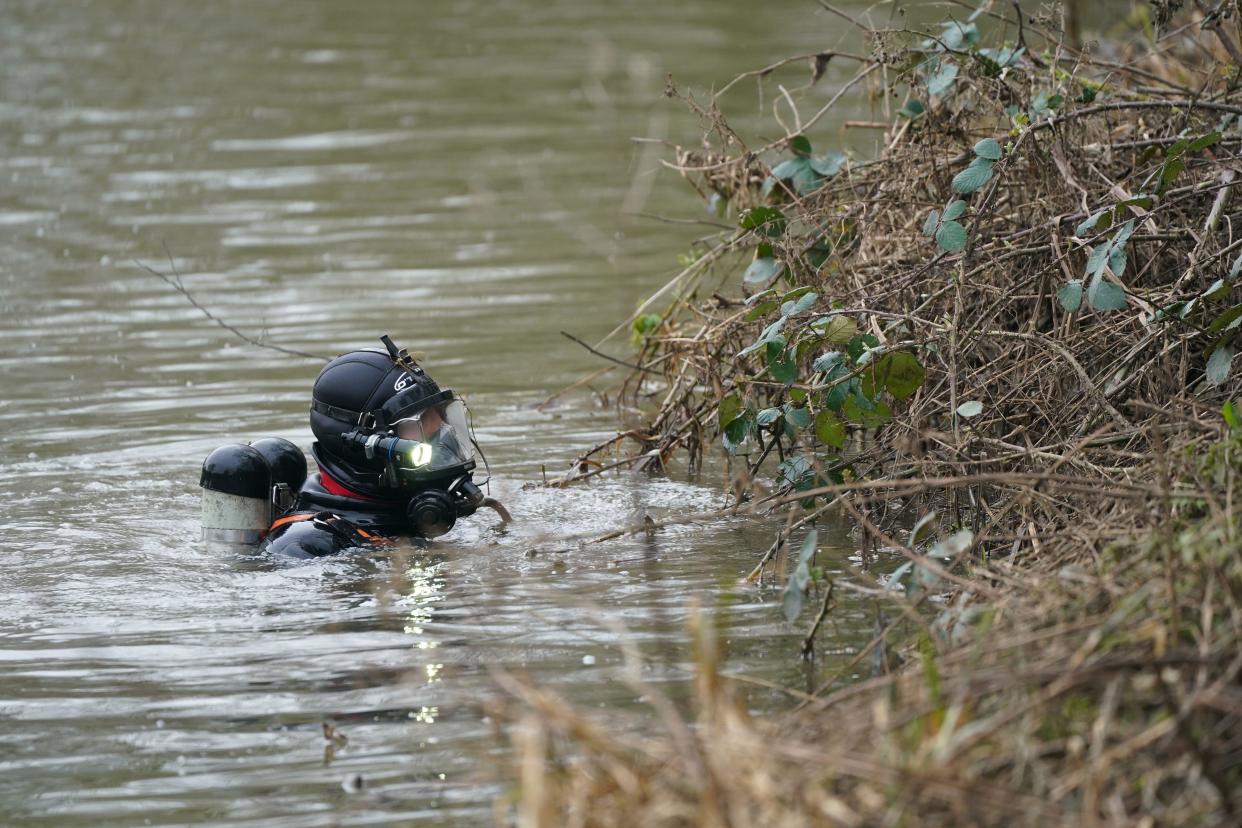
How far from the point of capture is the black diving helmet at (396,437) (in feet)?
20.2

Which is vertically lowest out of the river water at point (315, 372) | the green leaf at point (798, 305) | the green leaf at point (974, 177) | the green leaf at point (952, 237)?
the river water at point (315, 372)

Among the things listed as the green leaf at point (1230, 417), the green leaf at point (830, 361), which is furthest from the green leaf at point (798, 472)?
the green leaf at point (1230, 417)

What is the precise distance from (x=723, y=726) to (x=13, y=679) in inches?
120

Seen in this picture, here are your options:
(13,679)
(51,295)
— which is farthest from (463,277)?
(13,679)

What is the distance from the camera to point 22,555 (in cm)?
684

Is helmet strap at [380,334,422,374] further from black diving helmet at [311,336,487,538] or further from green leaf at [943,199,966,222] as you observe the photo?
green leaf at [943,199,966,222]

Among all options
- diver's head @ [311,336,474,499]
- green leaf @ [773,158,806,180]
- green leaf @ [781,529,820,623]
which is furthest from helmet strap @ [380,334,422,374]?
green leaf @ [781,529,820,623]

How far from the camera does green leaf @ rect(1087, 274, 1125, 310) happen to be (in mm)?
5461

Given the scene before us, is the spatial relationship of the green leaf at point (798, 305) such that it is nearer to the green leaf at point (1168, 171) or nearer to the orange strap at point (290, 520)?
the green leaf at point (1168, 171)

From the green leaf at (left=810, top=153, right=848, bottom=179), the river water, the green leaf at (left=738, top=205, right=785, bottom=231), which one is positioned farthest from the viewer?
the green leaf at (left=810, top=153, right=848, bottom=179)

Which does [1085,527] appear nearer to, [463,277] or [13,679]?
[13,679]

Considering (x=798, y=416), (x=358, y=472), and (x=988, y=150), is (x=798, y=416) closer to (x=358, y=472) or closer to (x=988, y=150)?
(x=988, y=150)

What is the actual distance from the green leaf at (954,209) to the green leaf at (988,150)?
19cm

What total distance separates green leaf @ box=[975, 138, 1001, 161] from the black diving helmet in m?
2.16
